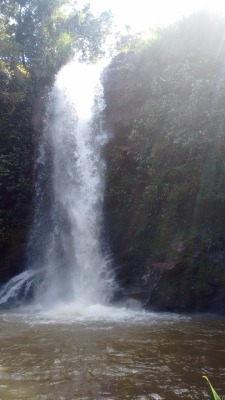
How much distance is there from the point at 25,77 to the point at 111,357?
58.1 ft

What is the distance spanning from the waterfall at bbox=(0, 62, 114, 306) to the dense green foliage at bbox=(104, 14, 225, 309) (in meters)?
0.60

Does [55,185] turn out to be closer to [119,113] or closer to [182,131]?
[119,113]

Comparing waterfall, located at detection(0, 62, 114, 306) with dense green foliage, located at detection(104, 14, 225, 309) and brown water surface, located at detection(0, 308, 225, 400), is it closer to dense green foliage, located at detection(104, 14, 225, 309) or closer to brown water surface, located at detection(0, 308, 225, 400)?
dense green foliage, located at detection(104, 14, 225, 309)

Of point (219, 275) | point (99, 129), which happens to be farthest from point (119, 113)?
point (219, 275)

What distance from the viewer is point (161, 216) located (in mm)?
11977

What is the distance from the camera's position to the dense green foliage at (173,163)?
10695mm

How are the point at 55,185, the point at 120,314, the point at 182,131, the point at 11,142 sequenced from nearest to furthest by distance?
the point at 120,314, the point at 182,131, the point at 55,185, the point at 11,142

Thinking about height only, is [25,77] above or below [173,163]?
above

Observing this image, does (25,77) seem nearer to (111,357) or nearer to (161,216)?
(161,216)

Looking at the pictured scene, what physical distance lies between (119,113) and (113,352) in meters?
11.5

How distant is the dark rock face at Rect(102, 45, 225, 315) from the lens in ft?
34.5

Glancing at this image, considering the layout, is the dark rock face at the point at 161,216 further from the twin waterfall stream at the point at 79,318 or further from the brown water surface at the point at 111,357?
the brown water surface at the point at 111,357

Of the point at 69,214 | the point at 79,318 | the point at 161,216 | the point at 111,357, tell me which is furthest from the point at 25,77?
the point at 111,357

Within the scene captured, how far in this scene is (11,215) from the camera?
15445 mm
